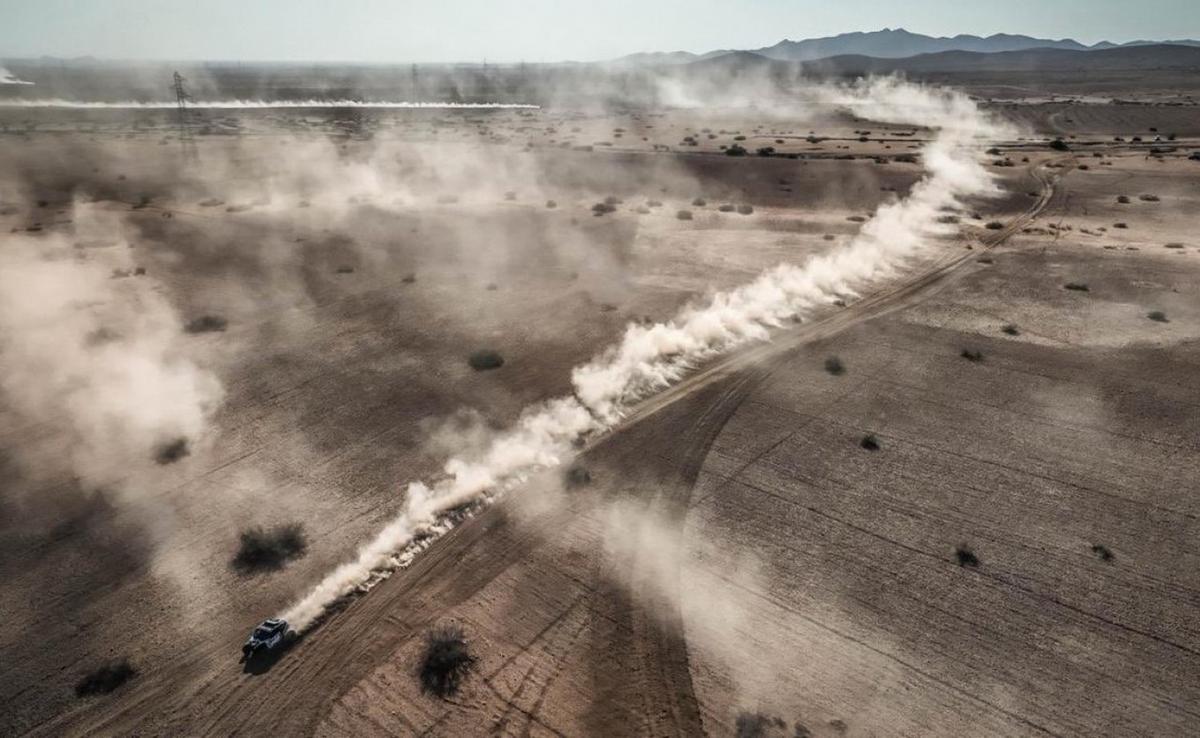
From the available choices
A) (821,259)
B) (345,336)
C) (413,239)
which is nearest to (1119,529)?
(821,259)

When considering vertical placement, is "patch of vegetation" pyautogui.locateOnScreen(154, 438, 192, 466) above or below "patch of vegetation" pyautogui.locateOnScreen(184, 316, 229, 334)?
below

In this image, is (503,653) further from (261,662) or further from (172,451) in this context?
(172,451)

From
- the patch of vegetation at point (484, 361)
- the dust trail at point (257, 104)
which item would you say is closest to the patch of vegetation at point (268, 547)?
the patch of vegetation at point (484, 361)

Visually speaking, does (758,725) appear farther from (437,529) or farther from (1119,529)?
(1119,529)

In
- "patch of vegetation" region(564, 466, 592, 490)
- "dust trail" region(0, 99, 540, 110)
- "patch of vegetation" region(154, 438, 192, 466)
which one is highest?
"dust trail" region(0, 99, 540, 110)

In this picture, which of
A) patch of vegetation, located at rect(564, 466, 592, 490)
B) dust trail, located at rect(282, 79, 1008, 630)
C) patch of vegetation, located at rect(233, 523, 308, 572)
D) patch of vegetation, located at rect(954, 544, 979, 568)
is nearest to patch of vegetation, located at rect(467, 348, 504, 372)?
dust trail, located at rect(282, 79, 1008, 630)

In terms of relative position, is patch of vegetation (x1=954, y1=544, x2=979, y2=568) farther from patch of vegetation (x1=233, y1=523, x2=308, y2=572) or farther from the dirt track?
patch of vegetation (x1=233, y1=523, x2=308, y2=572)

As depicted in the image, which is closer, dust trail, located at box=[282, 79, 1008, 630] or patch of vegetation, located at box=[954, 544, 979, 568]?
patch of vegetation, located at box=[954, 544, 979, 568]
